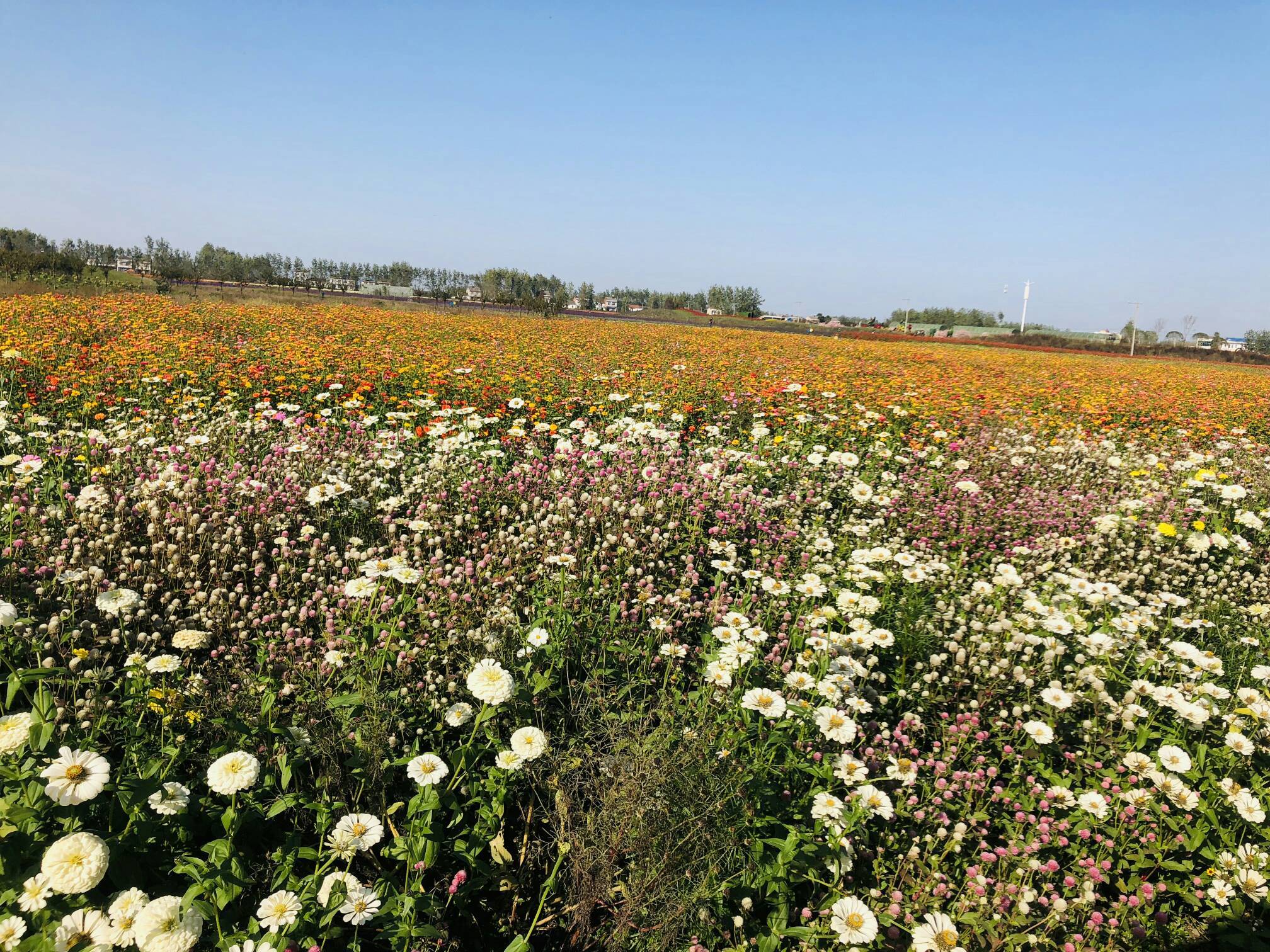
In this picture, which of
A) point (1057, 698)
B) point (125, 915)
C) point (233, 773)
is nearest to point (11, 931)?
point (125, 915)

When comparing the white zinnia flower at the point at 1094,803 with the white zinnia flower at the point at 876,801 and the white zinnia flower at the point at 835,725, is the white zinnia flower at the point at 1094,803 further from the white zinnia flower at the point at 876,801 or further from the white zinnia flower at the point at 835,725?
the white zinnia flower at the point at 835,725

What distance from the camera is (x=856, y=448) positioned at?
691 cm

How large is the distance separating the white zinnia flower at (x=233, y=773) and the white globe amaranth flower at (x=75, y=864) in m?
0.27

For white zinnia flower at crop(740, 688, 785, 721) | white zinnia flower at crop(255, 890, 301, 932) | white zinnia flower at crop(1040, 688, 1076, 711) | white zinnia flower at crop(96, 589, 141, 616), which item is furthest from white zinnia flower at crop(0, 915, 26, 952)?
white zinnia flower at crop(1040, 688, 1076, 711)

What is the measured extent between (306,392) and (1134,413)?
12.3 meters

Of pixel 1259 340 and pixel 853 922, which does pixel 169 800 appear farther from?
pixel 1259 340

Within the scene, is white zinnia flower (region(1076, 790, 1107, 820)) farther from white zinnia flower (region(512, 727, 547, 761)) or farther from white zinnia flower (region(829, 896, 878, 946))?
white zinnia flower (region(512, 727, 547, 761))

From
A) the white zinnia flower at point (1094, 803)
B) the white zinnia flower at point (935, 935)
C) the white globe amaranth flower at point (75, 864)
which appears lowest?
the white zinnia flower at point (935, 935)

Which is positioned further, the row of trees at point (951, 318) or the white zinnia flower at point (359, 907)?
the row of trees at point (951, 318)

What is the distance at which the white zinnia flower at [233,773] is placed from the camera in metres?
1.68

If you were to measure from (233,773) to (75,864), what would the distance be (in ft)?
1.16

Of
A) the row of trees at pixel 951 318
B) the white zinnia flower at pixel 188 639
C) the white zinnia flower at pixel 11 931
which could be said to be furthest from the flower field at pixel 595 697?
the row of trees at pixel 951 318

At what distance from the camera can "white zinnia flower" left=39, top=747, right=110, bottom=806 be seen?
152 centimetres

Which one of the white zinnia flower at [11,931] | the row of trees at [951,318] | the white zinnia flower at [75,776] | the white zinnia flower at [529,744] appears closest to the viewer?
the white zinnia flower at [11,931]
